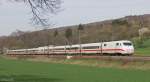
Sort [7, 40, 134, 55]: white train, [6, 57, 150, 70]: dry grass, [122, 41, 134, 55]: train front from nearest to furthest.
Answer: [6, 57, 150, 70]: dry grass, [122, 41, 134, 55]: train front, [7, 40, 134, 55]: white train

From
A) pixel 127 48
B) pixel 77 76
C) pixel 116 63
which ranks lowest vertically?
pixel 77 76

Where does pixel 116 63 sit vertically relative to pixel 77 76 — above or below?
above

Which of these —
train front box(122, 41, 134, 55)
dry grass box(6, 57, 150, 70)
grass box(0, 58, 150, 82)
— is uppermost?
train front box(122, 41, 134, 55)

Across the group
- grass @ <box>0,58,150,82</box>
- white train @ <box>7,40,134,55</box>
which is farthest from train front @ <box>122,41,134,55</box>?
grass @ <box>0,58,150,82</box>

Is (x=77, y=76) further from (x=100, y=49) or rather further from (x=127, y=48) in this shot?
(x=100, y=49)

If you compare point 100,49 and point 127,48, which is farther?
point 100,49

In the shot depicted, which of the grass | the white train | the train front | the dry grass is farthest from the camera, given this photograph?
the white train

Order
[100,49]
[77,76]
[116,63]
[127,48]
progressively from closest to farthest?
[77,76]
[116,63]
[127,48]
[100,49]

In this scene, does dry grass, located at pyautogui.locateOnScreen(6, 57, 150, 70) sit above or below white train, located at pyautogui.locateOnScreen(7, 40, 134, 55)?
below

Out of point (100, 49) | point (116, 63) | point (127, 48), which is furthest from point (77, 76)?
point (100, 49)

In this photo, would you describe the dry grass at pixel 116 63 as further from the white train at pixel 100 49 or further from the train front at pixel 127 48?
the train front at pixel 127 48

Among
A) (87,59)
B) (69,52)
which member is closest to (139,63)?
(87,59)

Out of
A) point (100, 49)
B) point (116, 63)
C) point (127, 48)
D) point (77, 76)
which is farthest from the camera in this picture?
point (100, 49)

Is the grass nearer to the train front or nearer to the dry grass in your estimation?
the dry grass
